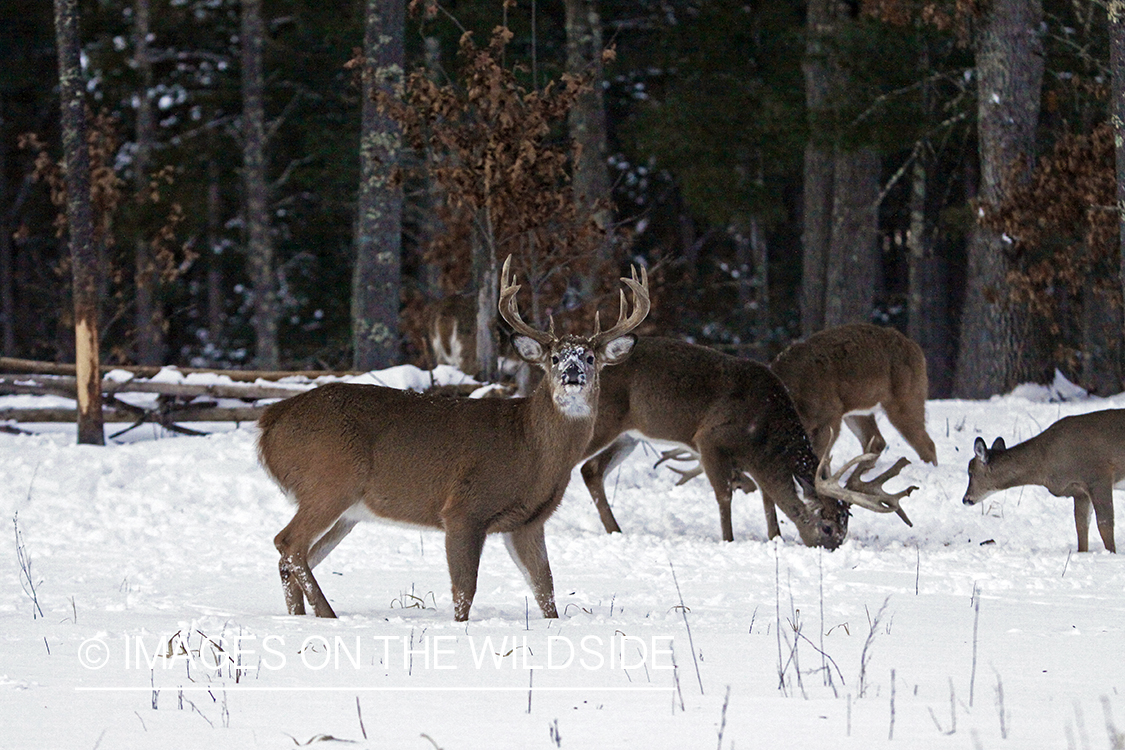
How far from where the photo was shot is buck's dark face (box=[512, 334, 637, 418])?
766cm

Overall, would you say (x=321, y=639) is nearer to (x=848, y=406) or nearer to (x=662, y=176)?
(x=848, y=406)

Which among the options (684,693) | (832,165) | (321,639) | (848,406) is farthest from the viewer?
(832,165)

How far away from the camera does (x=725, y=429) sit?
1078cm

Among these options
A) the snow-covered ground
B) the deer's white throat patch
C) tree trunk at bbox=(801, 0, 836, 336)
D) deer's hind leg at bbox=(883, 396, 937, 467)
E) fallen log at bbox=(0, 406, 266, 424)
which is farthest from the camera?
tree trunk at bbox=(801, 0, 836, 336)

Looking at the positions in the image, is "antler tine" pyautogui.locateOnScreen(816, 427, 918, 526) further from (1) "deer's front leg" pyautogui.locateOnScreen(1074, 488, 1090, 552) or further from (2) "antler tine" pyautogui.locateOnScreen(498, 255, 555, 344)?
(2) "antler tine" pyautogui.locateOnScreen(498, 255, 555, 344)

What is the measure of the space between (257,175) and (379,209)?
36.4 ft

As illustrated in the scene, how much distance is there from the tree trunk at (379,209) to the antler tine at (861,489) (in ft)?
22.3

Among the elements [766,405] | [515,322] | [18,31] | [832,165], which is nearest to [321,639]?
[515,322]

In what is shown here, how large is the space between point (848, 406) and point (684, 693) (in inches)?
308

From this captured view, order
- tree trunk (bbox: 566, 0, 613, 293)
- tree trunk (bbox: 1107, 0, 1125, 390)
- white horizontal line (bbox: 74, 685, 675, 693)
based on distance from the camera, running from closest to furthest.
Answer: white horizontal line (bbox: 74, 685, 675, 693) < tree trunk (bbox: 1107, 0, 1125, 390) < tree trunk (bbox: 566, 0, 613, 293)

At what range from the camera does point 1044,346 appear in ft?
55.8

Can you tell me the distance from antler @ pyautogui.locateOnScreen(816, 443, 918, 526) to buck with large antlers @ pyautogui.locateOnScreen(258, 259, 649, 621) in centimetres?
290

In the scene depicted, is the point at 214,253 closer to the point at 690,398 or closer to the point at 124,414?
the point at 124,414

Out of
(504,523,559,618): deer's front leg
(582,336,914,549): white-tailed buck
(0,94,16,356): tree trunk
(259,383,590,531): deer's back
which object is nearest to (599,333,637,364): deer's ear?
(259,383,590,531): deer's back
